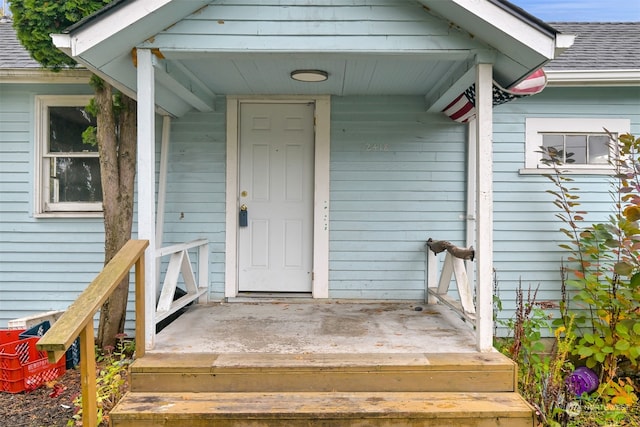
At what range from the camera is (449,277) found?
391 centimetres

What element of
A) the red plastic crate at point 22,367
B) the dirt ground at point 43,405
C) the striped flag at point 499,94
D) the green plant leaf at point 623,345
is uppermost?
the striped flag at point 499,94

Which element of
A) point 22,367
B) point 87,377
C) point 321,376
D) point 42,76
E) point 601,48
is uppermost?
point 601,48

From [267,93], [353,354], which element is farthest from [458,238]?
[267,93]

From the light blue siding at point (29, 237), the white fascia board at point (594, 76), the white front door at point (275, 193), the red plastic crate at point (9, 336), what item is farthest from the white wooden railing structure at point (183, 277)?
the white fascia board at point (594, 76)

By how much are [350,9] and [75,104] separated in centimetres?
316

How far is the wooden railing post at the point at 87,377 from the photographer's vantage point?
86.2 inches

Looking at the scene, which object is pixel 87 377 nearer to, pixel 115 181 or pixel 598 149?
pixel 115 181

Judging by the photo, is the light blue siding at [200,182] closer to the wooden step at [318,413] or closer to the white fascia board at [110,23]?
the white fascia board at [110,23]

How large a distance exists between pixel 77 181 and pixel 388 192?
10.7 ft

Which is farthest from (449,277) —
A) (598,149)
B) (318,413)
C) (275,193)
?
(598,149)

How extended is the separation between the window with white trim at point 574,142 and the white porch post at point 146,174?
3.53m

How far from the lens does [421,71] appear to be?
3.54 m

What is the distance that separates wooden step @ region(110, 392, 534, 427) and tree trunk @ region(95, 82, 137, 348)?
1.61 m

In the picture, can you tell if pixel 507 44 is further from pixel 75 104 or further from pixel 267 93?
pixel 75 104
